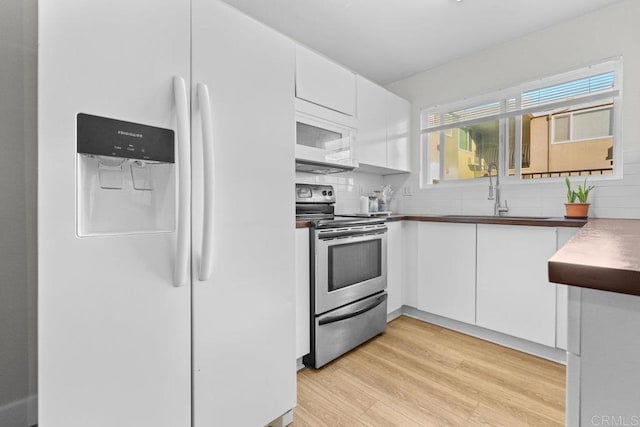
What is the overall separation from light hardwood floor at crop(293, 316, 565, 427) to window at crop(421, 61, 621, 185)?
157 centimetres

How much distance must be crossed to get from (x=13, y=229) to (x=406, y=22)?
105 inches

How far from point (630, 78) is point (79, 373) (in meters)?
3.42

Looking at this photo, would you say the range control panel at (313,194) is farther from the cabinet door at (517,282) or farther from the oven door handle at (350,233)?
the cabinet door at (517,282)

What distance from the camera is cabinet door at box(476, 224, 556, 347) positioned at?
6.68ft

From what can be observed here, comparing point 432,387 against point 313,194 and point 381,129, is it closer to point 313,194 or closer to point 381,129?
point 313,194

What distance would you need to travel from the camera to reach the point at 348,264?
2168mm

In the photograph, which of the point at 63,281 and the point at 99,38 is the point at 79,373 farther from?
the point at 99,38

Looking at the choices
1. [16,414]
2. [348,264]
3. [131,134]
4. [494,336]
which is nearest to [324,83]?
[348,264]

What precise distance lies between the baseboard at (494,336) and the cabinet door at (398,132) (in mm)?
1426

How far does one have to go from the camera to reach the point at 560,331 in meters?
1.97

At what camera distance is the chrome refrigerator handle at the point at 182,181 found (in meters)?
1.07

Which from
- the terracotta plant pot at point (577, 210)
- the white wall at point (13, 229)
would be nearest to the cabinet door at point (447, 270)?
the terracotta plant pot at point (577, 210)

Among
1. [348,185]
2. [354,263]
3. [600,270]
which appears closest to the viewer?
[600,270]

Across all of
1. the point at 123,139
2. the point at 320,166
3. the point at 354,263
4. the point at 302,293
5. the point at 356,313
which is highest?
the point at 320,166
